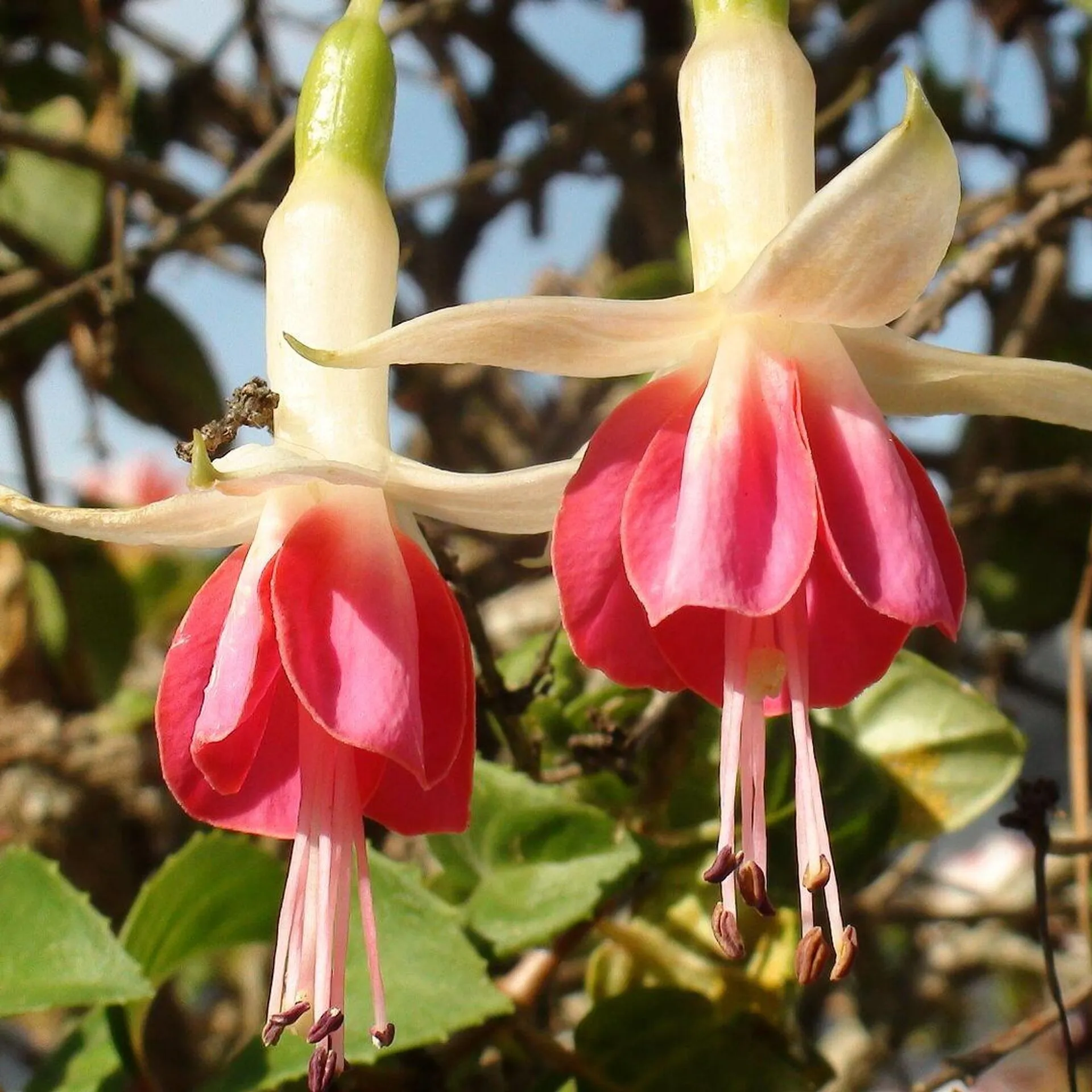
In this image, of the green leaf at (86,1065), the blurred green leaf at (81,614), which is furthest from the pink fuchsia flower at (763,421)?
the blurred green leaf at (81,614)

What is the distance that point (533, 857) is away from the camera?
709 mm

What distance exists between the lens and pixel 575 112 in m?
1.32

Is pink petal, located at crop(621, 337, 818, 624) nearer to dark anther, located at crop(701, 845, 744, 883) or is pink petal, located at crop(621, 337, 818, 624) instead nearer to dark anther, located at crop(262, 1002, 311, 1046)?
dark anther, located at crop(701, 845, 744, 883)

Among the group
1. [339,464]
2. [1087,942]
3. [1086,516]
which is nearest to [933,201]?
[339,464]

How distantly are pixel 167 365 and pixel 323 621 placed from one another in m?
0.75

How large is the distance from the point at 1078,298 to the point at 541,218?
0.56 metres

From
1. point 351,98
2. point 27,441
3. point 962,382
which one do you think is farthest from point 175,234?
point 962,382

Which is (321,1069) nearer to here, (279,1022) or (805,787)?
(279,1022)

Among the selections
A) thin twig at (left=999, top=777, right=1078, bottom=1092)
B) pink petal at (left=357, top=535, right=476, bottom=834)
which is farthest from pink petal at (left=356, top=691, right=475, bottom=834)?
thin twig at (left=999, top=777, right=1078, bottom=1092)

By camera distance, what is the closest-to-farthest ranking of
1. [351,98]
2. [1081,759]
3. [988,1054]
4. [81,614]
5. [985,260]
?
[351,98] → [988,1054] → [985,260] → [1081,759] → [81,614]

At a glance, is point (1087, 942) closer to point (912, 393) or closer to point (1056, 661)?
point (912, 393)

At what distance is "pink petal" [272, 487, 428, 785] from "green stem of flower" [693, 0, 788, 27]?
0.86 feet

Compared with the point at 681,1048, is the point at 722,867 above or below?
above

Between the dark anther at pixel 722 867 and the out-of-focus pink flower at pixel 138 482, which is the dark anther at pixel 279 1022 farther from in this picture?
the out-of-focus pink flower at pixel 138 482
